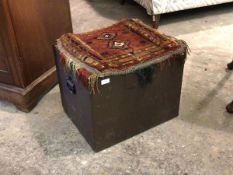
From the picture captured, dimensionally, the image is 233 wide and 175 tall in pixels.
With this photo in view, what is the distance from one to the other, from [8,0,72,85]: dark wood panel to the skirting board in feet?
0.11

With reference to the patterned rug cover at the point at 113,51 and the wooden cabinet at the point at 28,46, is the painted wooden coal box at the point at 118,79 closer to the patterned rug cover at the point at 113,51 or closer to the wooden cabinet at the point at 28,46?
the patterned rug cover at the point at 113,51

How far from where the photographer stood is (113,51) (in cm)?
139

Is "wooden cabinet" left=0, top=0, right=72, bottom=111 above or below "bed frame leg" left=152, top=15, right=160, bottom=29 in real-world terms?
above

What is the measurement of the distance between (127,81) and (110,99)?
0.34ft

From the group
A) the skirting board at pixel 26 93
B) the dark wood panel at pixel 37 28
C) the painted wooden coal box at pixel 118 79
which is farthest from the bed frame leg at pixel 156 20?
the skirting board at pixel 26 93

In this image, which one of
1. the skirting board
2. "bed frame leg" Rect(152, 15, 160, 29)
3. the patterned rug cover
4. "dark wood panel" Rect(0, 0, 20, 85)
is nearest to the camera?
the patterned rug cover

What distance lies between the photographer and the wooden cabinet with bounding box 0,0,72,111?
1532mm

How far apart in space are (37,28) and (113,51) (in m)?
0.52

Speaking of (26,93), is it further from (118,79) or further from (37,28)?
(118,79)

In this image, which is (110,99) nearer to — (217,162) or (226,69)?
(217,162)

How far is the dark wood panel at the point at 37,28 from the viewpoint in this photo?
157cm

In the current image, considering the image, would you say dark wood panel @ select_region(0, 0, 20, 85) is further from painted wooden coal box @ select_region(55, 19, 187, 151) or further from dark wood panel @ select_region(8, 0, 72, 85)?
painted wooden coal box @ select_region(55, 19, 187, 151)

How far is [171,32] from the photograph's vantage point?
259cm

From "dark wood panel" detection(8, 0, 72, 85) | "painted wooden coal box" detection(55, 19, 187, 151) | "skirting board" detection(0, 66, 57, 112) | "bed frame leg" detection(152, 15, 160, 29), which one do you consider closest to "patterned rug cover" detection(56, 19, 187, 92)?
"painted wooden coal box" detection(55, 19, 187, 151)
